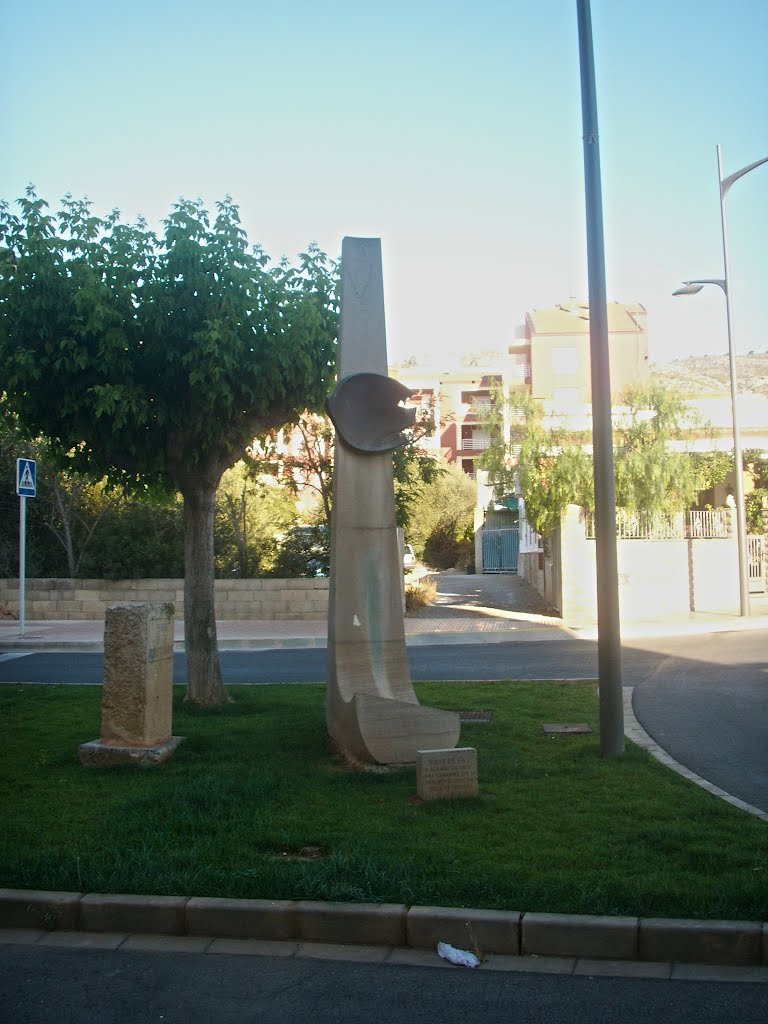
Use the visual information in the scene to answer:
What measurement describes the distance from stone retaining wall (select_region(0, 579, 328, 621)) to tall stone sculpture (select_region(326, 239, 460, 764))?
15196 mm

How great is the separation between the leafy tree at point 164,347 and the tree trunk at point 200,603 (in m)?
0.01

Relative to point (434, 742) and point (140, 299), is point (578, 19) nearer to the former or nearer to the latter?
point (140, 299)

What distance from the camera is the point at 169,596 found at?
24.1 metres

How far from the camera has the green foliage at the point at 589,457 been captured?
24594mm

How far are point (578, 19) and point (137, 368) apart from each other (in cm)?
534

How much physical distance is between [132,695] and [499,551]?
41152 mm

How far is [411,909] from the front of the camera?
480 centimetres

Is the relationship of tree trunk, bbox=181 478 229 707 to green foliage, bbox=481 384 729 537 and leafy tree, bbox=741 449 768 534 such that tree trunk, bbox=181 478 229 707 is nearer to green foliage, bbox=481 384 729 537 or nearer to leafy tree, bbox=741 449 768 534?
green foliage, bbox=481 384 729 537

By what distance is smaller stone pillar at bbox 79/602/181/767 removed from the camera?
8117 millimetres

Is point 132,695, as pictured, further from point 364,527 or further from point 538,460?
point 538,460

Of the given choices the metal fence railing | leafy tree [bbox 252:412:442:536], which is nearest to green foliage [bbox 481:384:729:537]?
the metal fence railing

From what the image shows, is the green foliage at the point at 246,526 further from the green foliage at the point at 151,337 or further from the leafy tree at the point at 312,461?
the green foliage at the point at 151,337

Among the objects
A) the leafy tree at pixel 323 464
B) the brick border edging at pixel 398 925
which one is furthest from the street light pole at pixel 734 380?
the brick border edging at pixel 398 925

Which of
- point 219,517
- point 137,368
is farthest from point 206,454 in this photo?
point 219,517
